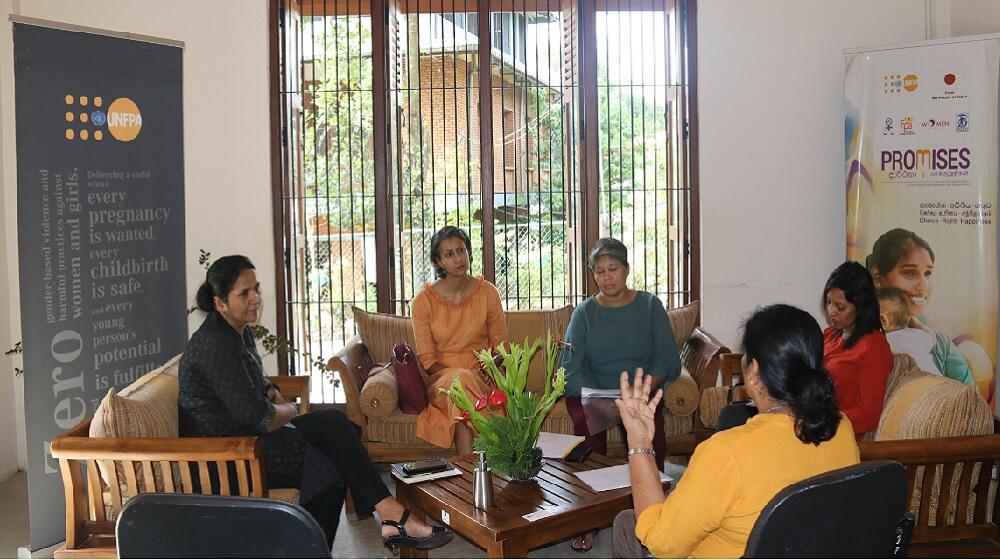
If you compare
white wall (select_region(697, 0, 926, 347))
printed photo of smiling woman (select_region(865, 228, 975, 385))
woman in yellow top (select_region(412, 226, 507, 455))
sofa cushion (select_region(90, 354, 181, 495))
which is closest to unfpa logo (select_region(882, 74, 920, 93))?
white wall (select_region(697, 0, 926, 347))

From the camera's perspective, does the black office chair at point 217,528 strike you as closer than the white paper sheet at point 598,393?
Yes

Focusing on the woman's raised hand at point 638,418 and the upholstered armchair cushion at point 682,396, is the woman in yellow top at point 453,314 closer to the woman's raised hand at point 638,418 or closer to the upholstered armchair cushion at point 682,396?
the upholstered armchair cushion at point 682,396

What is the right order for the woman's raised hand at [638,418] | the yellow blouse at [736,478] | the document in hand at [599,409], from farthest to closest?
the document in hand at [599,409], the woman's raised hand at [638,418], the yellow blouse at [736,478]

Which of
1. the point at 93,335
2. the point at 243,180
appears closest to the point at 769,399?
the point at 93,335

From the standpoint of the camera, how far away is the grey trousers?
2902 mm

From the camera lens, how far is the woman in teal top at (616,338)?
486 cm

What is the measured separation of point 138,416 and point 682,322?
10.3ft

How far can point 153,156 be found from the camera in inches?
172

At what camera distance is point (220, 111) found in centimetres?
585

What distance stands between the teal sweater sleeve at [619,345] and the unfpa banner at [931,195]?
1352 mm

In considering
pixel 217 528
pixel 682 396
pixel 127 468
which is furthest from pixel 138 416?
pixel 682 396

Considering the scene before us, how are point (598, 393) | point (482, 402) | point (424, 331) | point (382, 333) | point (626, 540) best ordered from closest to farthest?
1. point (626, 540)
2. point (482, 402)
3. point (598, 393)
4. point (424, 331)
5. point (382, 333)

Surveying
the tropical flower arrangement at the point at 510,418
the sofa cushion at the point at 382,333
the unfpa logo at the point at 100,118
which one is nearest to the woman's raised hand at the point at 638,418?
the tropical flower arrangement at the point at 510,418

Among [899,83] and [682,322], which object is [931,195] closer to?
[899,83]
